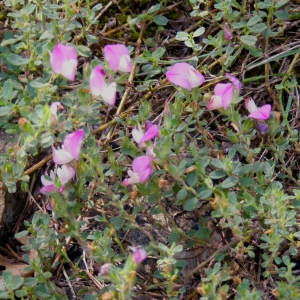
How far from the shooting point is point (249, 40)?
2.14 metres

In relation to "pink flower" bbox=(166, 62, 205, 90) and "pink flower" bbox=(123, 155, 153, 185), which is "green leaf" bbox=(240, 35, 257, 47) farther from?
"pink flower" bbox=(123, 155, 153, 185)

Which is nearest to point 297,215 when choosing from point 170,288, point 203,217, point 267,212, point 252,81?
point 267,212

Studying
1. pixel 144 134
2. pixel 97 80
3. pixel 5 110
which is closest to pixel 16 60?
pixel 5 110

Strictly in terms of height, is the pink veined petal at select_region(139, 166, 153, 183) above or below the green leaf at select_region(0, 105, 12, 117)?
below

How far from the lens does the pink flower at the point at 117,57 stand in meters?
1.83

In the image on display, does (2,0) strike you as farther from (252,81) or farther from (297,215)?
(297,215)

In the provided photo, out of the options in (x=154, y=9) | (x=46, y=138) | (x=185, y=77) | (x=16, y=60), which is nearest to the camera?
(x=46, y=138)

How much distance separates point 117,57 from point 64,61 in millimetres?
137

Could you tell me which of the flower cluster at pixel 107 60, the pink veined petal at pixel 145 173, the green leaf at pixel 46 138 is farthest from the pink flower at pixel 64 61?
the pink veined petal at pixel 145 173

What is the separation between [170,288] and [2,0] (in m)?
1.31

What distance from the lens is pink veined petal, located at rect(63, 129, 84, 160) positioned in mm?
1715

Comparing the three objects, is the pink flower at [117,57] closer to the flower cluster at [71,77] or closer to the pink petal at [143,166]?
the flower cluster at [71,77]

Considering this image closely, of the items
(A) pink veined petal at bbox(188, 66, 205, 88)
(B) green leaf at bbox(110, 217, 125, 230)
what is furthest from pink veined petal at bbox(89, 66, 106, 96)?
(B) green leaf at bbox(110, 217, 125, 230)

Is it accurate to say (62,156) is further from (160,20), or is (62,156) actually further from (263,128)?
(160,20)
